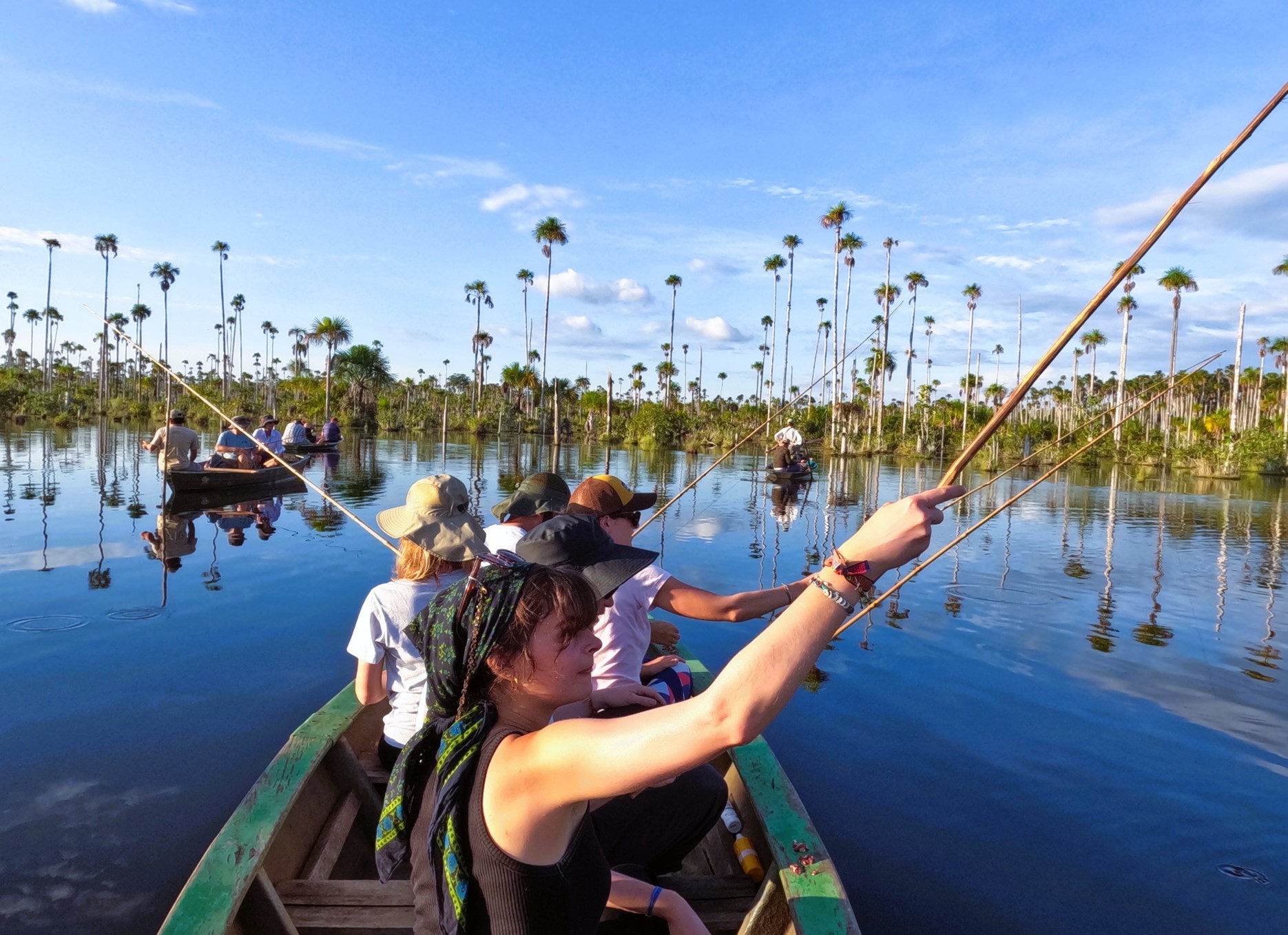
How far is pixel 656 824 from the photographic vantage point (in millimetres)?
2869

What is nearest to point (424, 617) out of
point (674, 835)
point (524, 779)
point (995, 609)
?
point (524, 779)

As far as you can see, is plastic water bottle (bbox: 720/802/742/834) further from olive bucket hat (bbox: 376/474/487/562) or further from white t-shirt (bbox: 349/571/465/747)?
olive bucket hat (bbox: 376/474/487/562)

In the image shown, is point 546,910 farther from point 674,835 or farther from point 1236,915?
point 1236,915

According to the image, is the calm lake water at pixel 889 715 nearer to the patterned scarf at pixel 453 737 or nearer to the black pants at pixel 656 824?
the black pants at pixel 656 824

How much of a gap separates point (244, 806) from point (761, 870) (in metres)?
1.99

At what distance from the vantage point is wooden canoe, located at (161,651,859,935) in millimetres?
2688

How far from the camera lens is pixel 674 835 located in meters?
2.95

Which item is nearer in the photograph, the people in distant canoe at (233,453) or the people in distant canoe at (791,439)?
the people in distant canoe at (233,453)

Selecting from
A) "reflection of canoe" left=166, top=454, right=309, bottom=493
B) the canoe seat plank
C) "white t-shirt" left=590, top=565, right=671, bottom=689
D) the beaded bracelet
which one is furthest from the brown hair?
"reflection of canoe" left=166, top=454, right=309, bottom=493

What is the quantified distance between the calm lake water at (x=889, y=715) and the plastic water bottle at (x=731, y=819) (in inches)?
33.4

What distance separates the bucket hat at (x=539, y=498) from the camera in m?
4.96

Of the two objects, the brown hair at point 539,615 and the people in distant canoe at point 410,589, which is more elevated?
the brown hair at point 539,615

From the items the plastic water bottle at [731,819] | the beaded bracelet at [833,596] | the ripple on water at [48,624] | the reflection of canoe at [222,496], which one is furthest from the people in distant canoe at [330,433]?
the beaded bracelet at [833,596]

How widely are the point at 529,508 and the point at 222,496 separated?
1555 cm
